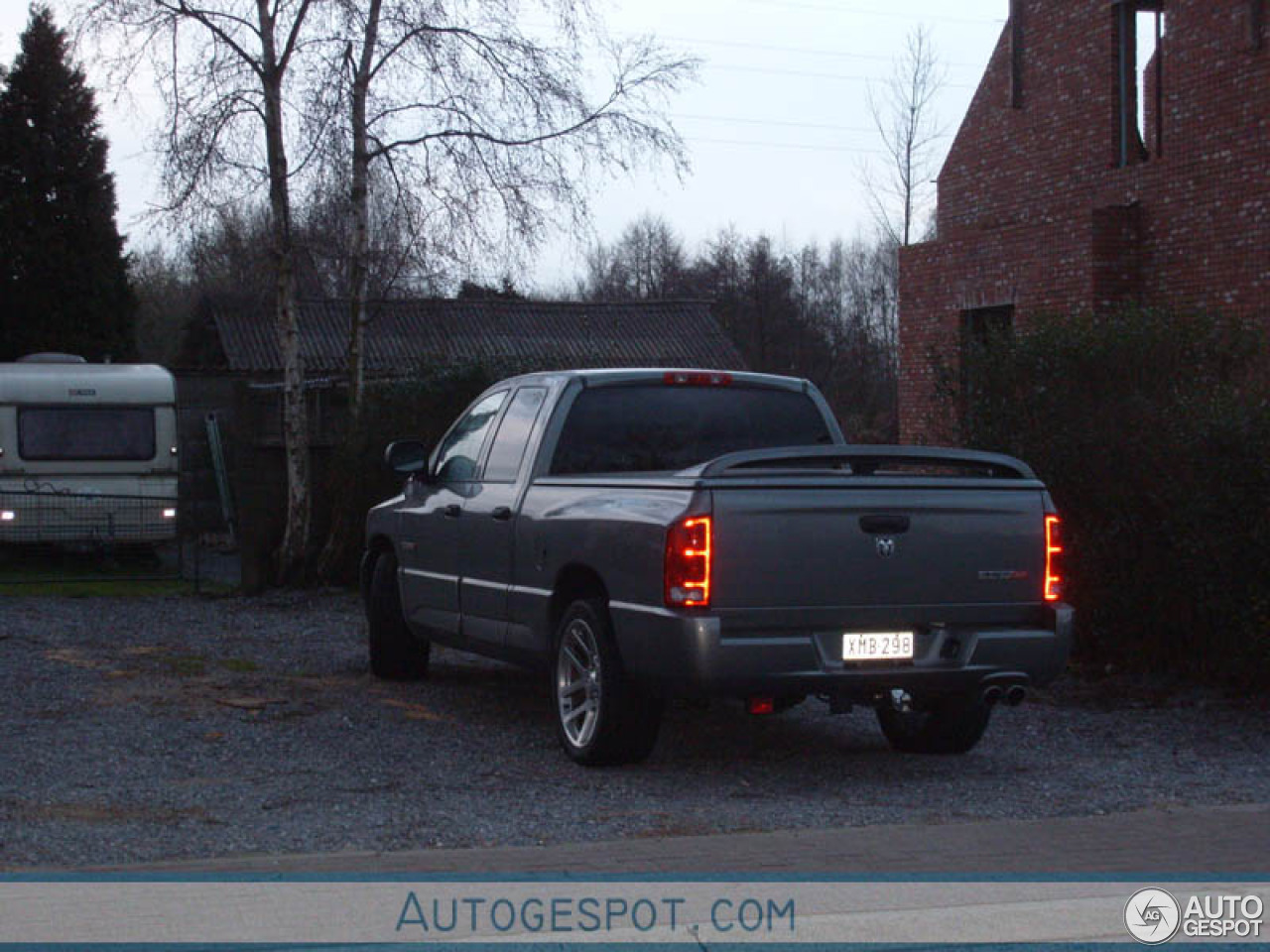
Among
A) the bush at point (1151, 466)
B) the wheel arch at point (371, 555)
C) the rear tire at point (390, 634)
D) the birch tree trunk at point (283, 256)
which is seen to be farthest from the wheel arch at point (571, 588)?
the birch tree trunk at point (283, 256)

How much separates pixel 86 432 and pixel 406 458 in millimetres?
12534

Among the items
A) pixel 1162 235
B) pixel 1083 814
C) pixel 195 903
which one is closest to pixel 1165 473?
pixel 1083 814

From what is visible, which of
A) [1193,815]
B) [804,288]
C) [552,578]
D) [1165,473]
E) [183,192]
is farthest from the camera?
[804,288]

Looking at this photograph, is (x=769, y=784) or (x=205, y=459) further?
(x=205, y=459)

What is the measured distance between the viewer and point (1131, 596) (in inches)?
432

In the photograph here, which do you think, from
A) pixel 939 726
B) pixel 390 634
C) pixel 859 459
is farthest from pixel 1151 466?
pixel 390 634

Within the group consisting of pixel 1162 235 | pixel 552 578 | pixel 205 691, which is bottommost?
pixel 205 691

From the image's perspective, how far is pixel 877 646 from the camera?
781 cm

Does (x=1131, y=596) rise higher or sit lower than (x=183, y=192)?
lower

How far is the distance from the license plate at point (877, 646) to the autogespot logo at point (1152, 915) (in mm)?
2134

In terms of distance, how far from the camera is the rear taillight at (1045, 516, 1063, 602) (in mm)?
8141

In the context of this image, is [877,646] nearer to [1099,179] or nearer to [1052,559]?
[1052,559]

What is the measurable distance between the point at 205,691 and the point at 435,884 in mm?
5603

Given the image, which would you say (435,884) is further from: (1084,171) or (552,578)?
(1084,171)
